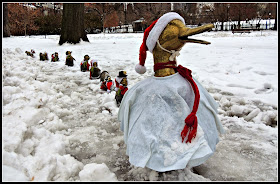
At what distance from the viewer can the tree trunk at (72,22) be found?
11.0 meters

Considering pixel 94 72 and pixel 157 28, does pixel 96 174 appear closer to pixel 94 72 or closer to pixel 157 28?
pixel 157 28

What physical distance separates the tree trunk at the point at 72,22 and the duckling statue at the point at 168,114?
33.6 feet

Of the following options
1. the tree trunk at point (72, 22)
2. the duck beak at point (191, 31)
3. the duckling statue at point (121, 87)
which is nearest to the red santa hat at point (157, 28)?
the duck beak at point (191, 31)

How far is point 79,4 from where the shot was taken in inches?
443

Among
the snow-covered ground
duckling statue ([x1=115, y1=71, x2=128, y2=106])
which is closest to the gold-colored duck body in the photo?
the snow-covered ground

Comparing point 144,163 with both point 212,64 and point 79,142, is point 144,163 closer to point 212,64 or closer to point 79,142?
point 79,142

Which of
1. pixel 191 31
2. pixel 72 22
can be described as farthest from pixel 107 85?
pixel 72 22

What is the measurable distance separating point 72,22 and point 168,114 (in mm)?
10723

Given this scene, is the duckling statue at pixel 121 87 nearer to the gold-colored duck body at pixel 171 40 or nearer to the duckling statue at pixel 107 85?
the duckling statue at pixel 107 85

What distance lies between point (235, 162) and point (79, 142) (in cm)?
163

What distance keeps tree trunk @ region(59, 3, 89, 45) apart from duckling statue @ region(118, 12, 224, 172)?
10.2 metres

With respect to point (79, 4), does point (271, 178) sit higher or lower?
lower

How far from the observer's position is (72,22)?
11.2 m

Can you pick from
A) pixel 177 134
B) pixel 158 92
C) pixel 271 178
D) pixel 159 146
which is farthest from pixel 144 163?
pixel 271 178
